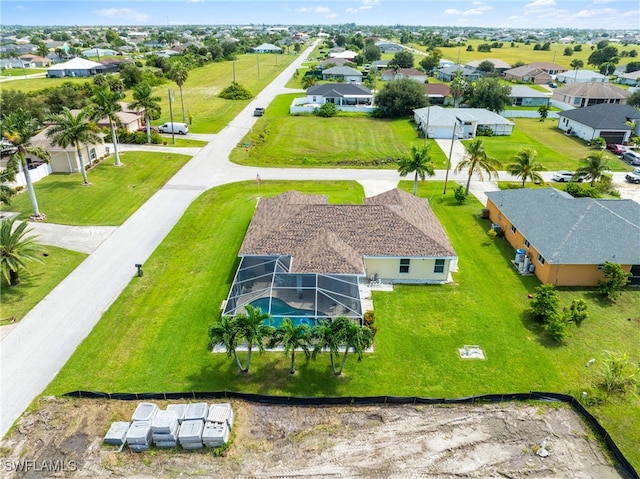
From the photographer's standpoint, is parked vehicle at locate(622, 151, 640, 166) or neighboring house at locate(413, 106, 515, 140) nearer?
parked vehicle at locate(622, 151, 640, 166)

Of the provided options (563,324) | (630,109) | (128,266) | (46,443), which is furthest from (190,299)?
(630,109)

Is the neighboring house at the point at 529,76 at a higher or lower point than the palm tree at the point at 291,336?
higher

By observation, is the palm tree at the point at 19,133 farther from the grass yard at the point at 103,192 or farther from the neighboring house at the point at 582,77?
the neighboring house at the point at 582,77

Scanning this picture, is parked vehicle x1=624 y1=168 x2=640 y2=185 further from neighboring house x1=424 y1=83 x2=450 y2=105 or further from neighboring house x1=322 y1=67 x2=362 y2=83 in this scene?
neighboring house x1=322 y1=67 x2=362 y2=83

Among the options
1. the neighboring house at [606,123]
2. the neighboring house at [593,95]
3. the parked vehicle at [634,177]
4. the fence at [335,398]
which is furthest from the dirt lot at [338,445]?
the neighboring house at [593,95]

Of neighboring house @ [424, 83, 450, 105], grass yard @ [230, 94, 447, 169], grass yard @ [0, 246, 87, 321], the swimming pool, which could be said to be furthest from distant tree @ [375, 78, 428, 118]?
the swimming pool

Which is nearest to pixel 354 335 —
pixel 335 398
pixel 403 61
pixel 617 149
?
pixel 335 398
